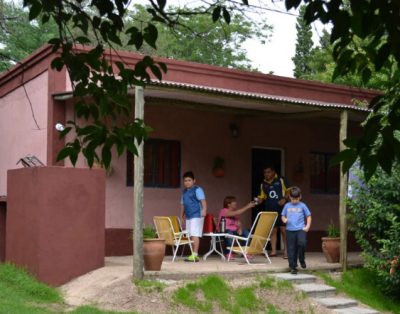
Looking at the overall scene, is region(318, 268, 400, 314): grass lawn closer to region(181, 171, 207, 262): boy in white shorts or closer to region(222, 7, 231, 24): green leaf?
region(181, 171, 207, 262): boy in white shorts

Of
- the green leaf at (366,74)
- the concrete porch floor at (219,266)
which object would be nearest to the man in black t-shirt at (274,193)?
the concrete porch floor at (219,266)

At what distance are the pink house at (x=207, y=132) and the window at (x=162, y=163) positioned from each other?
18 millimetres

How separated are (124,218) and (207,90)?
10.2 ft

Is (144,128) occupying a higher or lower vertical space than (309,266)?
higher

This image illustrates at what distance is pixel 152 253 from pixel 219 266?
127 centimetres

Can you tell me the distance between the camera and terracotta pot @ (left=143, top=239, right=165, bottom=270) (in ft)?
32.6

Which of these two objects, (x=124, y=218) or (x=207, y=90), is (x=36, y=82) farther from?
(x=207, y=90)

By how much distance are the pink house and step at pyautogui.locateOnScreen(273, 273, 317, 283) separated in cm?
260

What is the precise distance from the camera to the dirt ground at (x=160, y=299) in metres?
9.08

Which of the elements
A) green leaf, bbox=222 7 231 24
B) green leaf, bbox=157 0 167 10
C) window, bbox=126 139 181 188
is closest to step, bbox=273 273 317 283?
window, bbox=126 139 181 188

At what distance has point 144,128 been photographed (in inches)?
170

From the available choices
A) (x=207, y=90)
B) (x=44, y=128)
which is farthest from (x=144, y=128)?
(x=44, y=128)

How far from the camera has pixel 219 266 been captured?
1074 cm

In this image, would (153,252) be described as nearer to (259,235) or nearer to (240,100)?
(259,235)
